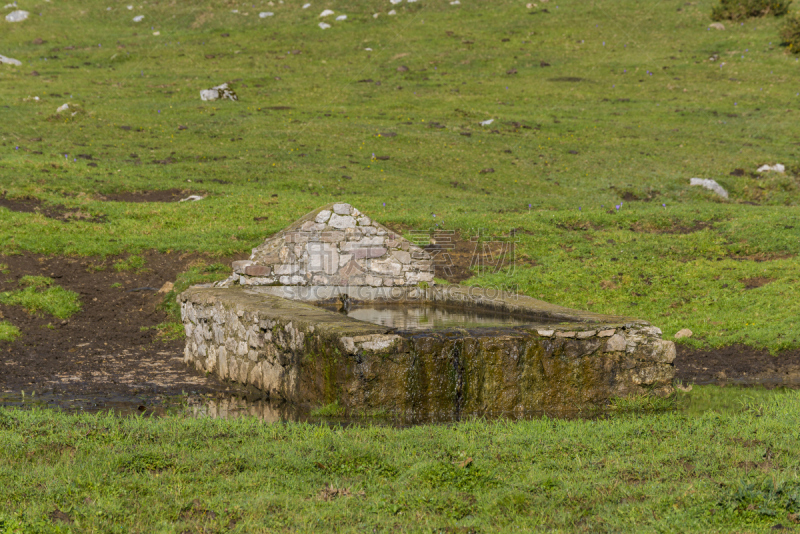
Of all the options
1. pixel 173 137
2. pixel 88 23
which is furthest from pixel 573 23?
pixel 88 23

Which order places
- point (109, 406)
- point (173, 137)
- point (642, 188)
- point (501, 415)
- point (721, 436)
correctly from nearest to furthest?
1. point (721, 436)
2. point (501, 415)
3. point (109, 406)
4. point (642, 188)
5. point (173, 137)

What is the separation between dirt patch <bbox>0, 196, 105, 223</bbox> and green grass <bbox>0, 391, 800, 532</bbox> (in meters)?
12.9

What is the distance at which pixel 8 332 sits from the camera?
39.9 feet

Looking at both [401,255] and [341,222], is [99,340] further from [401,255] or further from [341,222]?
[401,255]

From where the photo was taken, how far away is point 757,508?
182 inches

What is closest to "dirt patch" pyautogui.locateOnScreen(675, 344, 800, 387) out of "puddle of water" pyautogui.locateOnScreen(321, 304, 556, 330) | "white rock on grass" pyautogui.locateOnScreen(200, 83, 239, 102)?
"puddle of water" pyautogui.locateOnScreen(321, 304, 556, 330)

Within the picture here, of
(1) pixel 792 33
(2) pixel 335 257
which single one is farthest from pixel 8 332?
(1) pixel 792 33

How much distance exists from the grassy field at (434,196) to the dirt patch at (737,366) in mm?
318

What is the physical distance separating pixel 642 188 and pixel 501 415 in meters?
19.5

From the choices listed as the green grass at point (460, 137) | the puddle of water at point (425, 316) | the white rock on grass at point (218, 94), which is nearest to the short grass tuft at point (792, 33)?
the green grass at point (460, 137)

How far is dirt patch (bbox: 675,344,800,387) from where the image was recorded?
10.4 m

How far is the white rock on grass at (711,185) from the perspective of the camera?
25.0 metres

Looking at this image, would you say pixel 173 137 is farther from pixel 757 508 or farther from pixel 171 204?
pixel 757 508

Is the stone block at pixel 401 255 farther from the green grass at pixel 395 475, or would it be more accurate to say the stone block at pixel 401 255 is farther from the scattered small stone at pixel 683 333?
the green grass at pixel 395 475
